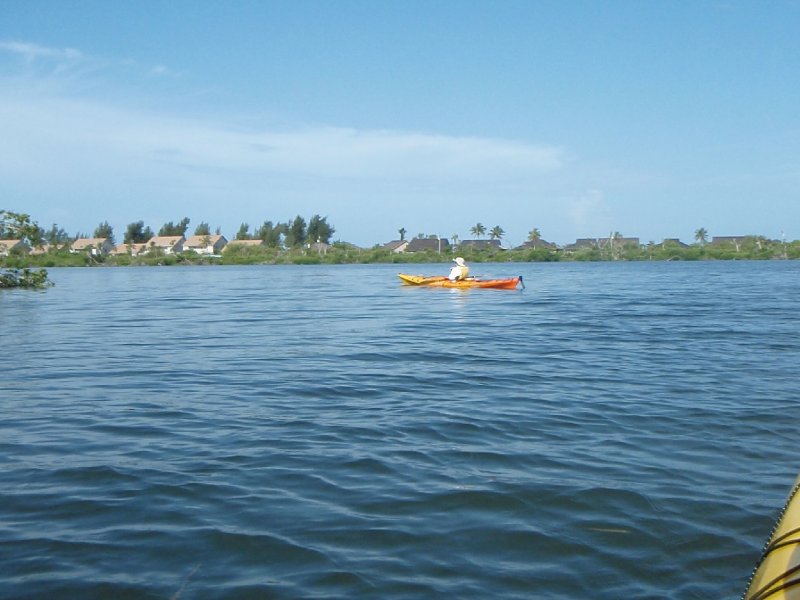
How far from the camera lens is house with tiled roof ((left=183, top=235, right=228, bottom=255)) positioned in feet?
398

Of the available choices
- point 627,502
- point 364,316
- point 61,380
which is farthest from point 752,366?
point 364,316

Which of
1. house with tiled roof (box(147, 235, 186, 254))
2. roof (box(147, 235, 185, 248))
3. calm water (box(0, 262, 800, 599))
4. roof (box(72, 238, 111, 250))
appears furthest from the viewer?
roof (box(72, 238, 111, 250))

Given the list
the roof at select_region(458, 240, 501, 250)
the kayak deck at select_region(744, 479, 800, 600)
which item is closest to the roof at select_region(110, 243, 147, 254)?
the roof at select_region(458, 240, 501, 250)

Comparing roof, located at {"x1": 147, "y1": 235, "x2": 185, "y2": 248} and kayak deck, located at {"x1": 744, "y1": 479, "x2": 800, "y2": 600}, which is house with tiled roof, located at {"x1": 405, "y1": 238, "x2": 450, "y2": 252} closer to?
roof, located at {"x1": 147, "y1": 235, "x2": 185, "y2": 248}

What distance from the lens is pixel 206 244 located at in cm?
12131

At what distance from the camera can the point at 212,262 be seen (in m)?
101

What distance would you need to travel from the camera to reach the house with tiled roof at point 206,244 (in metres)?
121

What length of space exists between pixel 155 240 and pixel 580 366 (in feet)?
392

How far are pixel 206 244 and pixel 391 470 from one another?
119 meters

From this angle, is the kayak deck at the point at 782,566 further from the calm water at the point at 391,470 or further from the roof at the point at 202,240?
the roof at the point at 202,240

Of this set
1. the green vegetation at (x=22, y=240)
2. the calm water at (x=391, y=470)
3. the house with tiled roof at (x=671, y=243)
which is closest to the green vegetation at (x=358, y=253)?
the house with tiled roof at (x=671, y=243)

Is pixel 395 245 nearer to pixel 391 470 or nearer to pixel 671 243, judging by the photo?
pixel 671 243

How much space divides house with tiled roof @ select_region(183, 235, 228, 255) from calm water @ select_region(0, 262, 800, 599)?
111 meters

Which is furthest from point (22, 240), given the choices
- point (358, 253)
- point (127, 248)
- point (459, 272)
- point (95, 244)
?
point (95, 244)
